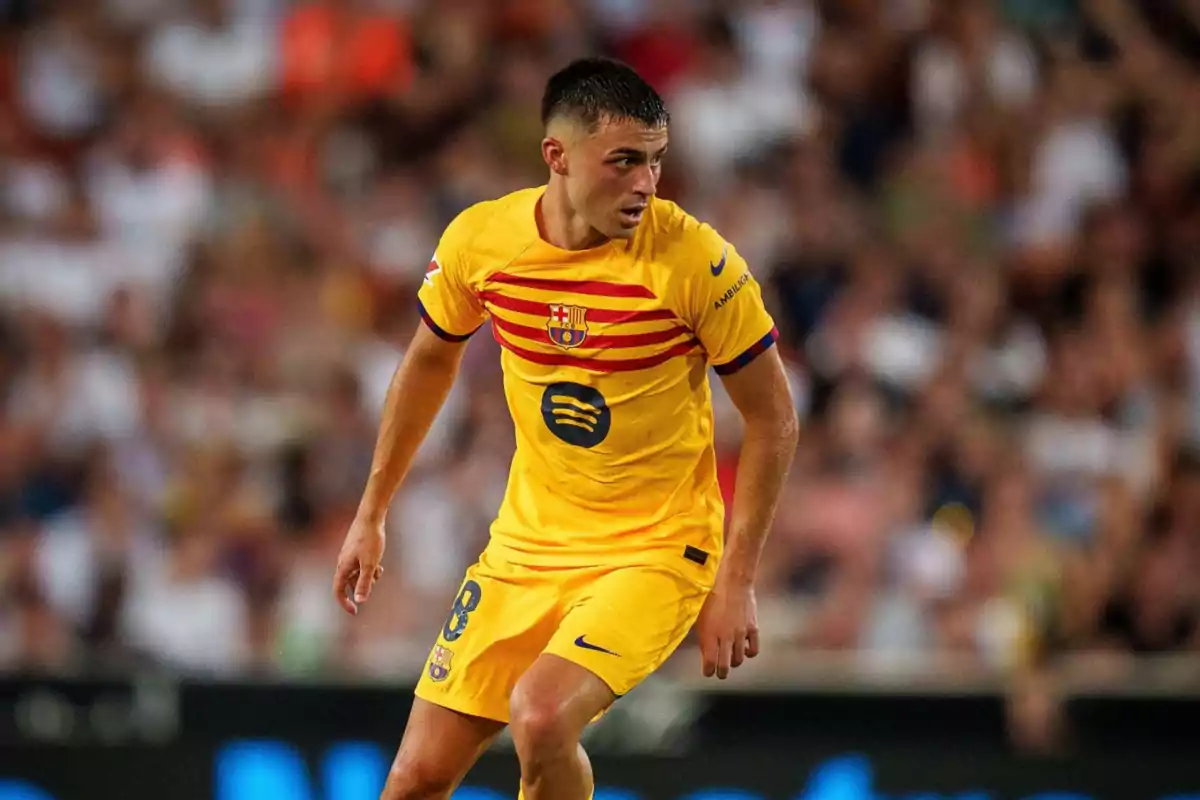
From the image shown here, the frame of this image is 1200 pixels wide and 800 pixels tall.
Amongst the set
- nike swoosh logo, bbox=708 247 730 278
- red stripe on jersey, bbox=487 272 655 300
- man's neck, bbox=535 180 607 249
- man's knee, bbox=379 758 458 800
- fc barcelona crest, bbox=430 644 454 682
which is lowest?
man's knee, bbox=379 758 458 800

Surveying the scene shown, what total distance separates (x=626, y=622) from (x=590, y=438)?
497 millimetres

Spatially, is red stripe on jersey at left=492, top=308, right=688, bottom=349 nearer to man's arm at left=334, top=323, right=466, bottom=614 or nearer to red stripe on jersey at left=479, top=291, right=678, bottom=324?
red stripe on jersey at left=479, top=291, right=678, bottom=324

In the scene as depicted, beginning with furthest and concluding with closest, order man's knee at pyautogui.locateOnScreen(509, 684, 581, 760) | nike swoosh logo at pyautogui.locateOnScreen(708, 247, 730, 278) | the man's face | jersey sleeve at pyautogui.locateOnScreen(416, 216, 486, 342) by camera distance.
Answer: jersey sleeve at pyautogui.locateOnScreen(416, 216, 486, 342) → nike swoosh logo at pyautogui.locateOnScreen(708, 247, 730, 278) → the man's face → man's knee at pyautogui.locateOnScreen(509, 684, 581, 760)

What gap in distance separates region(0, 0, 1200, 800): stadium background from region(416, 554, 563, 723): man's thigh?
2.97 m

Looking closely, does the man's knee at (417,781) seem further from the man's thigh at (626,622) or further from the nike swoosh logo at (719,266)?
the nike swoosh logo at (719,266)

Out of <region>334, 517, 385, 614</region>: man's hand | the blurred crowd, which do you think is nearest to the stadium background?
the blurred crowd

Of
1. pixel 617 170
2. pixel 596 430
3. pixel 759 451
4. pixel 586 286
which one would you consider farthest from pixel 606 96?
pixel 759 451

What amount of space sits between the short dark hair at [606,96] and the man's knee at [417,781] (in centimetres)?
170

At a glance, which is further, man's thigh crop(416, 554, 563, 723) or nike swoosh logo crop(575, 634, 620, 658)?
man's thigh crop(416, 554, 563, 723)

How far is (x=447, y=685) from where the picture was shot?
16.7ft

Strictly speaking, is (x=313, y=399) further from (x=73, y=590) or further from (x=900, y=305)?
(x=900, y=305)

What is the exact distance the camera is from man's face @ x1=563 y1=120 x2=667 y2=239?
15.7 feet

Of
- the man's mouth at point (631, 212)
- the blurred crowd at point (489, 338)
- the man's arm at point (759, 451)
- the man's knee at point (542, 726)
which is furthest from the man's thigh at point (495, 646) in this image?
the blurred crowd at point (489, 338)

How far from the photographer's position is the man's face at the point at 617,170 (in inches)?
189
